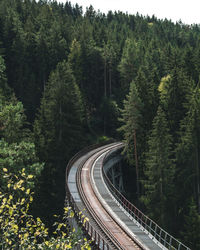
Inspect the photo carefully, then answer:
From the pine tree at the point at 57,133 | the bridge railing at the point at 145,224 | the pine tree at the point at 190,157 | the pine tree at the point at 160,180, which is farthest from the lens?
the pine tree at the point at 190,157

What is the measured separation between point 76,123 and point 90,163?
9.08 metres

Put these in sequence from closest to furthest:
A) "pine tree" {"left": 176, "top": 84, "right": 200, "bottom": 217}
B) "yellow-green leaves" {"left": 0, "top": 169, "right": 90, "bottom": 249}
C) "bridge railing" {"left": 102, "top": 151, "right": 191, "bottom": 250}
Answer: "yellow-green leaves" {"left": 0, "top": 169, "right": 90, "bottom": 249}, "bridge railing" {"left": 102, "top": 151, "right": 191, "bottom": 250}, "pine tree" {"left": 176, "top": 84, "right": 200, "bottom": 217}

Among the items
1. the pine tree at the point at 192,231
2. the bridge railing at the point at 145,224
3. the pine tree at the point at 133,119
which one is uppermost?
the pine tree at the point at 133,119

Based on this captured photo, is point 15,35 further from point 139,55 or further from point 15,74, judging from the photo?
point 139,55

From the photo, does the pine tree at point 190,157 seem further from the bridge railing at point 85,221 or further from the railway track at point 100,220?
the bridge railing at point 85,221

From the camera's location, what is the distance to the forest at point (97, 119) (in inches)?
1566

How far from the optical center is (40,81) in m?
71.2

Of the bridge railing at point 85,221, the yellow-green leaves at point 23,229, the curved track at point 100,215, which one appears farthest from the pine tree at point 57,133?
the yellow-green leaves at point 23,229

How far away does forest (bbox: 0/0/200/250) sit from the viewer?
39.8m

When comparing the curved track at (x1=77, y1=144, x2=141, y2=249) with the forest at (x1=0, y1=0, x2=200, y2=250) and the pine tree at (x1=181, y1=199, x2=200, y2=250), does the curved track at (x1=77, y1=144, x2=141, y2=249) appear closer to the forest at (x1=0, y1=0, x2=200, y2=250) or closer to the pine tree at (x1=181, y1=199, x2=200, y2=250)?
the forest at (x1=0, y1=0, x2=200, y2=250)

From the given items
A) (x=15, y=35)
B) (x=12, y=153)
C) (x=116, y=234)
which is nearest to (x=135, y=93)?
(x=12, y=153)

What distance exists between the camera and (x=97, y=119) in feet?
235

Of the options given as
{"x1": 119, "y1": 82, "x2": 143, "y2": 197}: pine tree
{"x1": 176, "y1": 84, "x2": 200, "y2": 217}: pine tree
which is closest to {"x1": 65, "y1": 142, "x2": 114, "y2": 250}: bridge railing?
Result: {"x1": 119, "y1": 82, "x2": 143, "y2": 197}: pine tree

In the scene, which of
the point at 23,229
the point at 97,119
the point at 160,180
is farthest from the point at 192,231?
the point at 97,119
